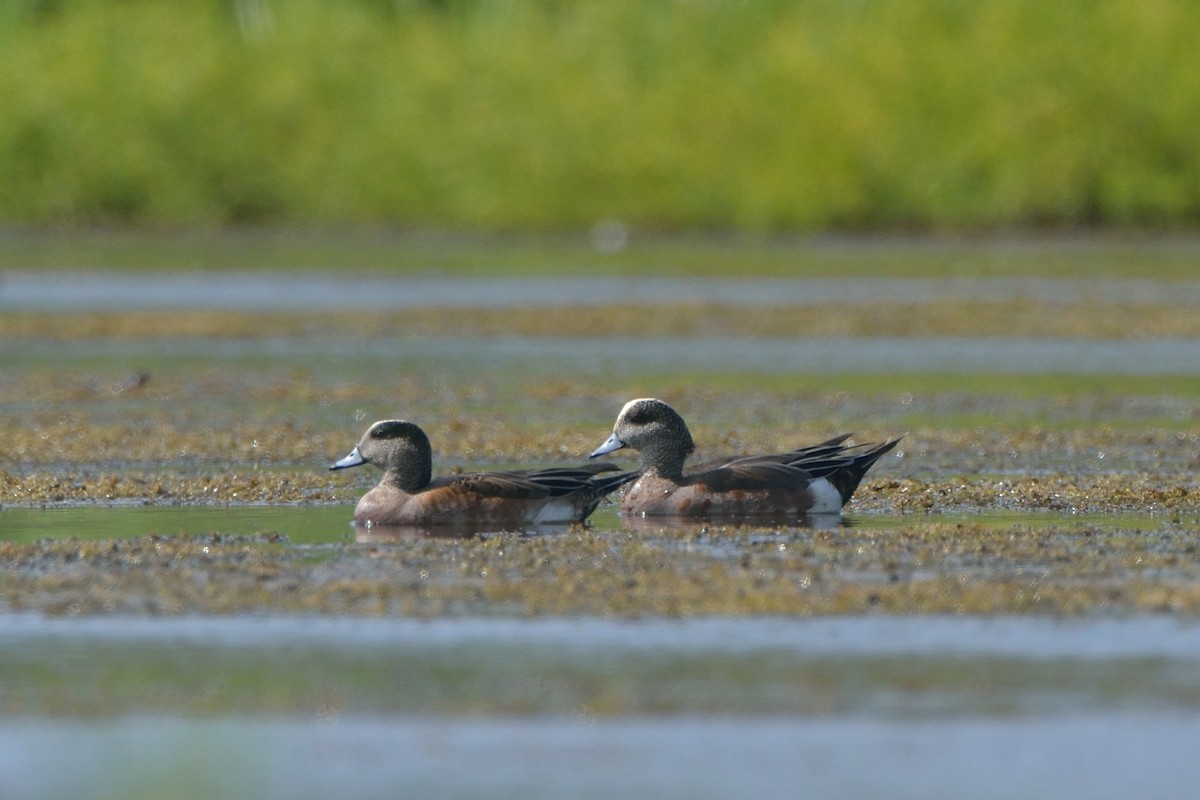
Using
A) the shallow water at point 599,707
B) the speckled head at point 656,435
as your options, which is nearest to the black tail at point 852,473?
the speckled head at point 656,435

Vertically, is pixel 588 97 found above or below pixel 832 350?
above

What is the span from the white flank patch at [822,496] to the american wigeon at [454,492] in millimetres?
833

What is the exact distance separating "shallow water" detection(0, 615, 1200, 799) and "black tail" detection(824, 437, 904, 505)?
7.86 feet

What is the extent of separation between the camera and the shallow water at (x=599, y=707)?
5.72 metres

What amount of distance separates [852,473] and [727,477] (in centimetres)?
52

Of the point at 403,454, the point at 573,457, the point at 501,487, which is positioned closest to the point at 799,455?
the point at 501,487

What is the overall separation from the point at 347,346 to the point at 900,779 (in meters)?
13.1

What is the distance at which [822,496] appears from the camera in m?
9.64

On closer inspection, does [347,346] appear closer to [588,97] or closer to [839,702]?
[839,702]

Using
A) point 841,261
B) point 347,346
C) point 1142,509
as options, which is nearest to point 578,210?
point 841,261

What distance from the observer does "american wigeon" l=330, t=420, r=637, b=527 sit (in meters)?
9.41

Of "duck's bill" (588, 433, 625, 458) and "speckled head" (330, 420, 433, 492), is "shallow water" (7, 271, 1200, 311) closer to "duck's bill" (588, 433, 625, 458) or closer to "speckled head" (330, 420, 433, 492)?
"duck's bill" (588, 433, 625, 458)

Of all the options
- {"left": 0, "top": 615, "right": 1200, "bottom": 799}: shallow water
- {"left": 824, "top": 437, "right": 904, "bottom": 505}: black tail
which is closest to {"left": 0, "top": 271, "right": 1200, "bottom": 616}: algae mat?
{"left": 824, "top": 437, "right": 904, "bottom": 505}: black tail

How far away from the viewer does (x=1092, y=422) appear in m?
13.1
